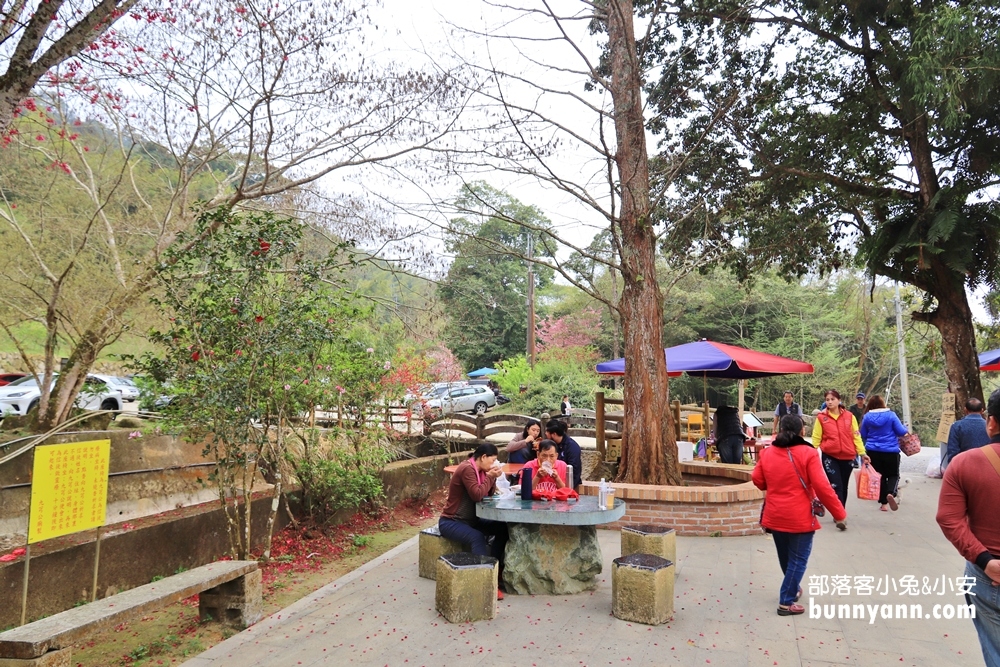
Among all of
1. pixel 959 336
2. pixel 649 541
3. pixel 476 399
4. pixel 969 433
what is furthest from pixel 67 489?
pixel 476 399

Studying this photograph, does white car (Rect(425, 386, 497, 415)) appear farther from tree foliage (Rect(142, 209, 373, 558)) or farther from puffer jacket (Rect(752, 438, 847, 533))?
puffer jacket (Rect(752, 438, 847, 533))

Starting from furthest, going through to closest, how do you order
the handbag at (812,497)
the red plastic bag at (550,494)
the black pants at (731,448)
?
the black pants at (731,448) < the red plastic bag at (550,494) < the handbag at (812,497)

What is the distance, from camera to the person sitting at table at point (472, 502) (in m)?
5.51

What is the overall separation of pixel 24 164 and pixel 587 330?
27963 millimetres

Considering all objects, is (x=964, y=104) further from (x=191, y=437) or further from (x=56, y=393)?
(x=56, y=393)

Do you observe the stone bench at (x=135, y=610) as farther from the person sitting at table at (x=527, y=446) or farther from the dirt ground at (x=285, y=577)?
the person sitting at table at (x=527, y=446)

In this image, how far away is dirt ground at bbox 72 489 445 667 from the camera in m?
4.64

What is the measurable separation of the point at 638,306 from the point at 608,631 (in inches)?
186

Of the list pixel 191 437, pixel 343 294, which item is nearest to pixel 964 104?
pixel 343 294

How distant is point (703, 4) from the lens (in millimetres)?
10719

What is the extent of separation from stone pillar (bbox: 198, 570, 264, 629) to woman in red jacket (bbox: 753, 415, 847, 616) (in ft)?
12.7

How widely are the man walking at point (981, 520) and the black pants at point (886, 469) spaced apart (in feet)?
20.6

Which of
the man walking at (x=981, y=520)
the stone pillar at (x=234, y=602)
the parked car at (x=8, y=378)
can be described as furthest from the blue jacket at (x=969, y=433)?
the parked car at (x=8, y=378)

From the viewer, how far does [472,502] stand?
5734 millimetres
